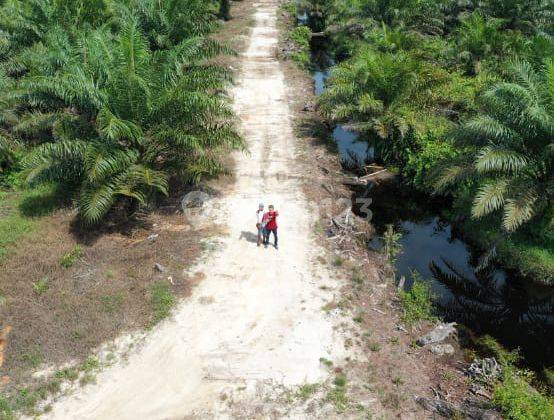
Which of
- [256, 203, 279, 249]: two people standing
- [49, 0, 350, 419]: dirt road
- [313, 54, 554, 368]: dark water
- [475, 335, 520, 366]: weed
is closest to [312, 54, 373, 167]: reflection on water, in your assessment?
[313, 54, 554, 368]: dark water

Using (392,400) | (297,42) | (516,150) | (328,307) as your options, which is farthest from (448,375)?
(297,42)

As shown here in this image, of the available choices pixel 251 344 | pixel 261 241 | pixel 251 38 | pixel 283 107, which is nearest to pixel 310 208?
pixel 261 241

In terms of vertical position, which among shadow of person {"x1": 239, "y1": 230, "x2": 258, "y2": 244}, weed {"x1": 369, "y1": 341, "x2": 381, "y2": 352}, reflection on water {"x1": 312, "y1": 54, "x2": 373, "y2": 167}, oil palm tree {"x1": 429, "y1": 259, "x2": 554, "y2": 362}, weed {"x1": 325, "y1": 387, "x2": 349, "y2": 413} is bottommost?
oil palm tree {"x1": 429, "y1": 259, "x2": 554, "y2": 362}

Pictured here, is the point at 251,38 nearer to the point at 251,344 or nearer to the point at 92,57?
the point at 92,57

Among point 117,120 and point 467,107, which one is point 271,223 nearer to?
point 117,120

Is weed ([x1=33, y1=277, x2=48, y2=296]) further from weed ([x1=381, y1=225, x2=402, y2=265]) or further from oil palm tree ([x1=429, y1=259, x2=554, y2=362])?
oil palm tree ([x1=429, y1=259, x2=554, y2=362])

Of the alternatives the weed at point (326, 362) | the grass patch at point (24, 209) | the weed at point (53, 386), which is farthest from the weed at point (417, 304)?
the grass patch at point (24, 209)
